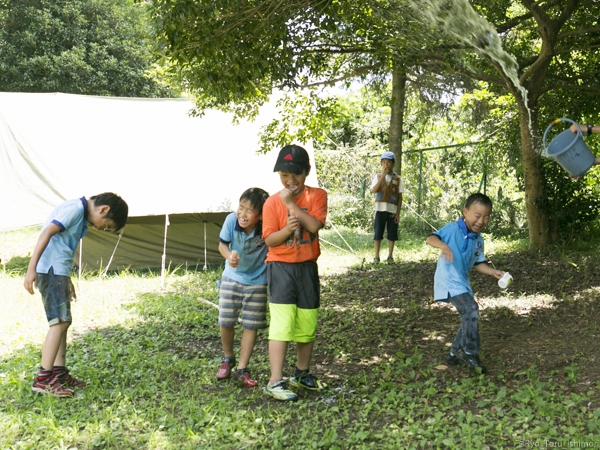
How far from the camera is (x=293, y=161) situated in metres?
3.86

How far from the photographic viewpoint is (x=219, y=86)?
20.0 feet

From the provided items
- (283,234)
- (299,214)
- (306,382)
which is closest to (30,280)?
(283,234)

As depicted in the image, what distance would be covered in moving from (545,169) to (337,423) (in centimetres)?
709

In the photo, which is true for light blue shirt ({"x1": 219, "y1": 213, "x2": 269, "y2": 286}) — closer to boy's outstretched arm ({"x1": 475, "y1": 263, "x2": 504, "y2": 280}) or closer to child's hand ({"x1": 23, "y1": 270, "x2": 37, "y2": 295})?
child's hand ({"x1": 23, "y1": 270, "x2": 37, "y2": 295})

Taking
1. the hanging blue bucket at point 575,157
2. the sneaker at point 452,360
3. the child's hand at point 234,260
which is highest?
the hanging blue bucket at point 575,157

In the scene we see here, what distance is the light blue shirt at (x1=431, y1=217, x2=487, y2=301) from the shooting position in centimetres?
429

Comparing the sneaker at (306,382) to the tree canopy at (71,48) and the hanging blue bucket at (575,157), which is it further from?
the tree canopy at (71,48)

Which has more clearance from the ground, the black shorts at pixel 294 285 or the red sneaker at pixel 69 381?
the black shorts at pixel 294 285

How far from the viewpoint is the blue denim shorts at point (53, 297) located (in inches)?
163

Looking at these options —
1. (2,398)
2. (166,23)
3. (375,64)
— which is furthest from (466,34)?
(2,398)

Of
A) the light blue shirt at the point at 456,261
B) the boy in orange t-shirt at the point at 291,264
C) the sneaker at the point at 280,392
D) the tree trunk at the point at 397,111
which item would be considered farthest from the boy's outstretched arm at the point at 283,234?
the tree trunk at the point at 397,111

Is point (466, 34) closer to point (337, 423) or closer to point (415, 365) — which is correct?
point (415, 365)

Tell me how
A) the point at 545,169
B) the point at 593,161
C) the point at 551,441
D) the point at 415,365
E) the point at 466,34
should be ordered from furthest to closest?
the point at 545,169 → the point at 466,34 → the point at 415,365 → the point at 593,161 → the point at 551,441

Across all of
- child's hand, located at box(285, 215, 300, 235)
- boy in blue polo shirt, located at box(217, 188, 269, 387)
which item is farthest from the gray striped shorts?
child's hand, located at box(285, 215, 300, 235)
